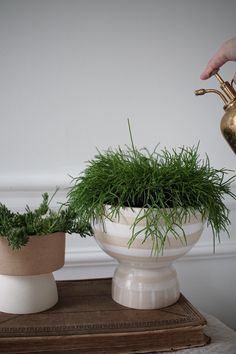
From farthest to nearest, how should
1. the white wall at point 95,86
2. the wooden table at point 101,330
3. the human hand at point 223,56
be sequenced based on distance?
the white wall at point 95,86
the human hand at point 223,56
the wooden table at point 101,330

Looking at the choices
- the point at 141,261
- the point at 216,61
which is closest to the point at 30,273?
the point at 141,261

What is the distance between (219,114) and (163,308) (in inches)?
23.1

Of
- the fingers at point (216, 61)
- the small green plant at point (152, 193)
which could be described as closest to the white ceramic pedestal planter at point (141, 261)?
the small green plant at point (152, 193)

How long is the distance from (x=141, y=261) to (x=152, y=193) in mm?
102

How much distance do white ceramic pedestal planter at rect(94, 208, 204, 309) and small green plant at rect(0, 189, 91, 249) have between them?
4cm

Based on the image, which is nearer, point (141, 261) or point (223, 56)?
point (141, 261)

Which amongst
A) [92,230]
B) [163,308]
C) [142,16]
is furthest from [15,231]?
[142,16]

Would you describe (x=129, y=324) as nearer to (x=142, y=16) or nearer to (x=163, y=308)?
(x=163, y=308)

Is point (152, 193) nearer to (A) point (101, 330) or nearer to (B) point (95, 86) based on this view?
(A) point (101, 330)

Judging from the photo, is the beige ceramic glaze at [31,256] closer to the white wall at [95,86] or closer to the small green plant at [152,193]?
the small green plant at [152,193]

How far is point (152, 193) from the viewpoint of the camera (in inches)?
19.8

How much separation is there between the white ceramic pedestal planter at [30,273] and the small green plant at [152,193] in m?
0.07

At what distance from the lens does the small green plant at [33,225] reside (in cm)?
47

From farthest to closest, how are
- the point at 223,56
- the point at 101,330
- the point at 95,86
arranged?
the point at 95,86
the point at 223,56
the point at 101,330
